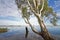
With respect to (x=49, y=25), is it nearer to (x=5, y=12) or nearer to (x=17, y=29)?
(x=17, y=29)

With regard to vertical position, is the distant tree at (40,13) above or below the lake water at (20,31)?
above

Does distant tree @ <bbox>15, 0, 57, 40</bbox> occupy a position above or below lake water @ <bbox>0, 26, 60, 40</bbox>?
above

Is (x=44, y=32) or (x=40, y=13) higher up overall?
(x=40, y=13)

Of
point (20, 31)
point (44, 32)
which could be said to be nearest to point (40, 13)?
point (44, 32)

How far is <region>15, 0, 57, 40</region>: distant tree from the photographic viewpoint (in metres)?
2.84

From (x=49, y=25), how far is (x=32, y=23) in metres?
0.34

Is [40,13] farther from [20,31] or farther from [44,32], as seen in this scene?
[20,31]

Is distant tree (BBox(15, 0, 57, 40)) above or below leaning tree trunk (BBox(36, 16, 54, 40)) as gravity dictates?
above

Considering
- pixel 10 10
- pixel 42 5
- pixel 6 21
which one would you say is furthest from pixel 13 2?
pixel 42 5

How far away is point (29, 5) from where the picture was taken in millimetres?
2881

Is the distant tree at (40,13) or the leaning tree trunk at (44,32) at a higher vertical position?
the distant tree at (40,13)

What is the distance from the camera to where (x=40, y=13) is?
2863 mm

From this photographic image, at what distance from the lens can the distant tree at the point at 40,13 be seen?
2.84m

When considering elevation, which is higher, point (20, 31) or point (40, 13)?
point (40, 13)
